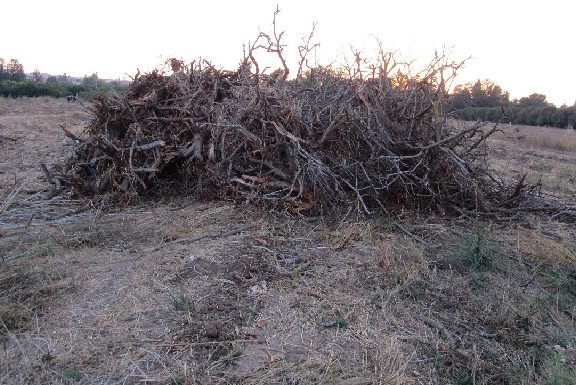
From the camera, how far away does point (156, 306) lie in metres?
3.18

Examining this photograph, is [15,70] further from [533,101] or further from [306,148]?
[306,148]

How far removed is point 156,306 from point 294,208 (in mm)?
2249

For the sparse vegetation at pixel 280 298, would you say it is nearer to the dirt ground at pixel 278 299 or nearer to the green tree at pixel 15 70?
the dirt ground at pixel 278 299

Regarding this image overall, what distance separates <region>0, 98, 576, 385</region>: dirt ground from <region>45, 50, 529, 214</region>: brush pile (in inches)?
15.6

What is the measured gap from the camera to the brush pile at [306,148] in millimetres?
5305

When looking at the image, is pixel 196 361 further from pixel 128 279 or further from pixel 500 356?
pixel 500 356

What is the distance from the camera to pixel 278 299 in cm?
338

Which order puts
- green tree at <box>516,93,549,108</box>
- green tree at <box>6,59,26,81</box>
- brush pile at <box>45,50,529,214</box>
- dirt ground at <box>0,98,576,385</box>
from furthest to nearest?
green tree at <box>6,59,26,81</box> → green tree at <box>516,93,549,108</box> → brush pile at <box>45,50,529,214</box> → dirt ground at <box>0,98,576,385</box>

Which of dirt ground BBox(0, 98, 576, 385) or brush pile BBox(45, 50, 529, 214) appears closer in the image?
dirt ground BBox(0, 98, 576, 385)

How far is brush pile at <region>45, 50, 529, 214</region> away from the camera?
5305 mm

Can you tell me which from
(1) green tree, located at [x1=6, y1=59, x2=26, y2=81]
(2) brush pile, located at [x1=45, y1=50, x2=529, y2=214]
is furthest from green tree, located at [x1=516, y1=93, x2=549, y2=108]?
(1) green tree, located at [x1=6, y1=59, x2=26, y2=81]

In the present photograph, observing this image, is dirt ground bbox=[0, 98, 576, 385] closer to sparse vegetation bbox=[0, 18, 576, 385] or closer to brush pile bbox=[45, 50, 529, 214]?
sparse vegetation bbox=[0, 18, 576, 385]

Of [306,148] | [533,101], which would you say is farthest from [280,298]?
[533,101]

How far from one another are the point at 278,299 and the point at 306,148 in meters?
2.43
